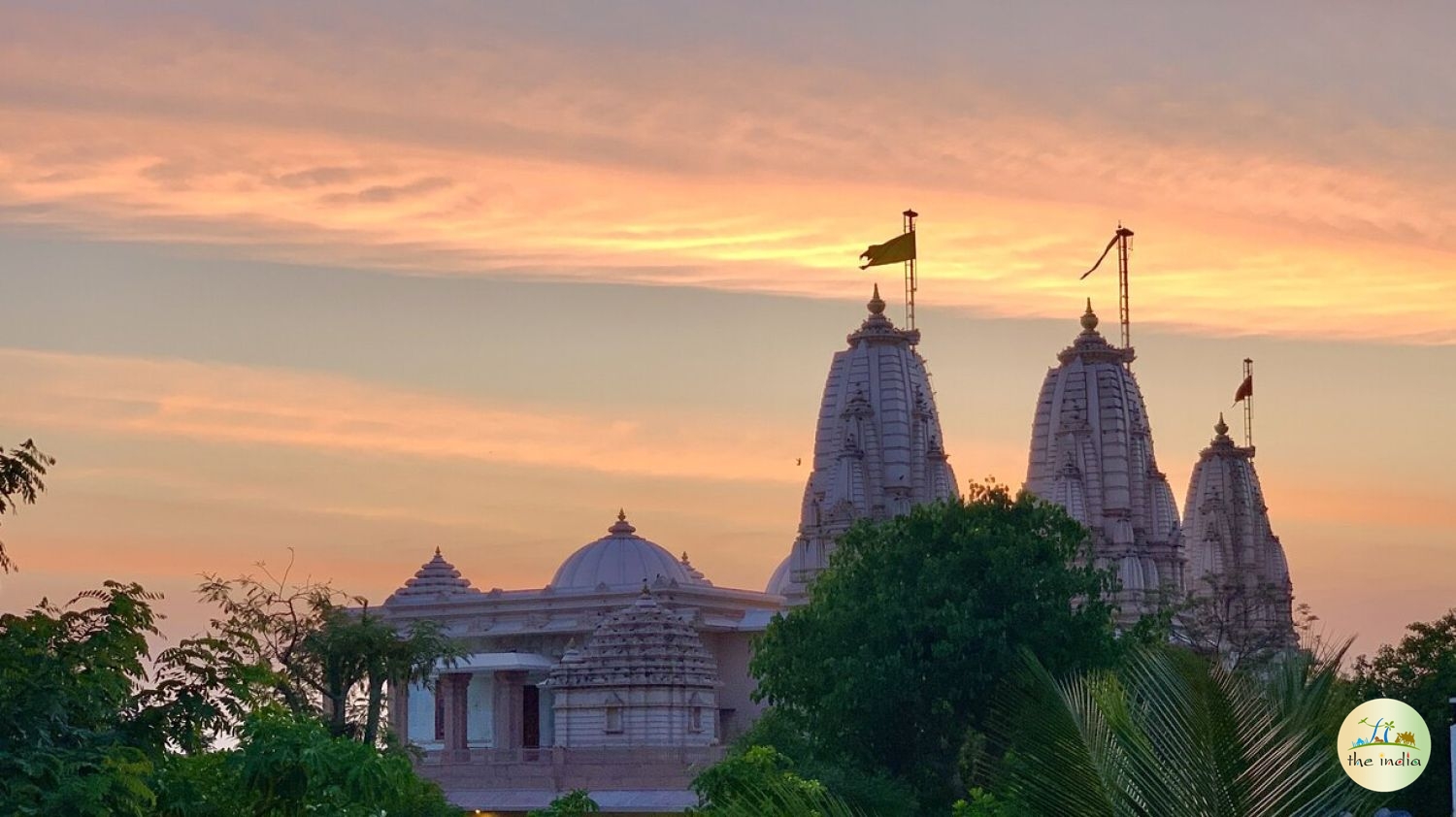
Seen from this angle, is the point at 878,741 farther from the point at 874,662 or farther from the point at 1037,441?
the point at 1037,441

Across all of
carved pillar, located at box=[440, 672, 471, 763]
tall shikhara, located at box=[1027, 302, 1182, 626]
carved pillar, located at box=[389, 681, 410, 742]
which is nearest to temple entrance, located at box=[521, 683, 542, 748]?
carved pillar, located at box=[440, 672, 471, 763]

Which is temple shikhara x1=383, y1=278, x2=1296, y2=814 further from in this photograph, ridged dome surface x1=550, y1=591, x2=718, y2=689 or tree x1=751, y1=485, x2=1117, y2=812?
tree x1=751, y1=485, x2=1117, y2=812

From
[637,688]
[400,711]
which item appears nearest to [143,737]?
[637,688]

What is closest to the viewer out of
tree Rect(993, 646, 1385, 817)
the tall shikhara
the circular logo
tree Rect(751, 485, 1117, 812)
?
tree Rect(993, 646, 1385, 817)

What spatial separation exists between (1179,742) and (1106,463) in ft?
322

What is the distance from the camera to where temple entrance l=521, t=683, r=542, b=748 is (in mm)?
90125

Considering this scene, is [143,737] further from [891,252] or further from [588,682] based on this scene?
[891,252]

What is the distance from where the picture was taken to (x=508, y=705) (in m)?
89.8

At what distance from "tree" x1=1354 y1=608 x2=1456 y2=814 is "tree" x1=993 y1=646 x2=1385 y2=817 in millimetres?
28422

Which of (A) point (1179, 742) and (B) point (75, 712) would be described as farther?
(B) point (75, 712)

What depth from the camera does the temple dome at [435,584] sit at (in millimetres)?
97250

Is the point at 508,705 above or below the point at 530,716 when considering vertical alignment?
above

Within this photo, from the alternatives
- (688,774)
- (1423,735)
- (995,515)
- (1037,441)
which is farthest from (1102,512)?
(1423,735)

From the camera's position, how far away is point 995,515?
5338cm
